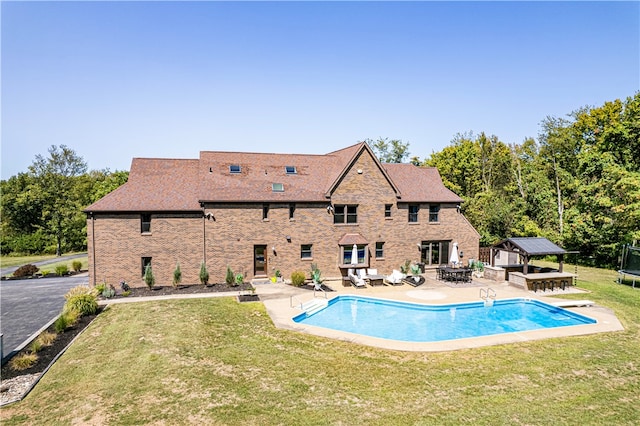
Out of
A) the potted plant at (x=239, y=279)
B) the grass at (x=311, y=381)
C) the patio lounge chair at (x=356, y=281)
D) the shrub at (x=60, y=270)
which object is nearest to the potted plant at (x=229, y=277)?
the potted plant at (x=239, y=279)

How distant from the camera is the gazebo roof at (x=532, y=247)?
24.5 meters

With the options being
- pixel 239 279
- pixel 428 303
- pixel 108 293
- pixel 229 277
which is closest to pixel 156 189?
pixel 108 293

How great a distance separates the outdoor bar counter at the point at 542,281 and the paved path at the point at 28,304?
2713 centimetres

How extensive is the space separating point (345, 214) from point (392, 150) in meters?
34.0

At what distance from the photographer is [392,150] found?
59250 millimetres

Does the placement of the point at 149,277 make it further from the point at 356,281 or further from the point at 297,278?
the point at 356,281

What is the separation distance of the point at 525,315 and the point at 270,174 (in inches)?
747

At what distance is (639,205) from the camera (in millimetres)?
28688

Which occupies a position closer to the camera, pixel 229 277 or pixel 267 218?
pixel 229 277

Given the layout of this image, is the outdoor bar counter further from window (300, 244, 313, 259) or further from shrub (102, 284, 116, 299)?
shrub (102, 284, 116, 299)

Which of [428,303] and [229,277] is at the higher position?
[229,277]

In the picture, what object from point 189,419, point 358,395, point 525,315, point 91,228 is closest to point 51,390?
point 189,419

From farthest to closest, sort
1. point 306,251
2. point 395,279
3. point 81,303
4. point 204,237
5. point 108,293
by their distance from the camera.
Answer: point 306,251
point 395,279
point 204,237
point 108,293
point 81,303

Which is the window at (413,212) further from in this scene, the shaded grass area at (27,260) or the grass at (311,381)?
the shaded grass area at (27,260)
